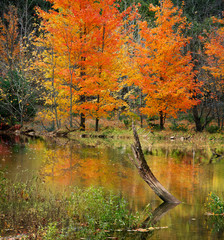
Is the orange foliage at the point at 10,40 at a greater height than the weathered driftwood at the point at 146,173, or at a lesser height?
greater

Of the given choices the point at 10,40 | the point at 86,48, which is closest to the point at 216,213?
the point at 86,48

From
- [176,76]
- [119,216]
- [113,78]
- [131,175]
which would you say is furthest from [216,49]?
[119,216]

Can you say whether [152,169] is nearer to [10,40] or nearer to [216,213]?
[216,213]

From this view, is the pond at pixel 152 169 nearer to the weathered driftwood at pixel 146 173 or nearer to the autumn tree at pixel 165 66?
the weathered driftwood at pixel 146 173

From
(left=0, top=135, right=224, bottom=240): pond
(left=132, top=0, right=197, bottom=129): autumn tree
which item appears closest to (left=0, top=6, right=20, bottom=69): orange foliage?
(left=132, top=0, right=197, bottom=129): autumn tree

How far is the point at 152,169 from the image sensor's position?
41.9ft

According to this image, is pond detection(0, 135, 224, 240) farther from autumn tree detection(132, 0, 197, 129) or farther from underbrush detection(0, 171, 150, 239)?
autumn tree detection(132, 0, 197, 129)

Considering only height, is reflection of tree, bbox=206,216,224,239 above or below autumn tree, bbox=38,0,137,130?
below

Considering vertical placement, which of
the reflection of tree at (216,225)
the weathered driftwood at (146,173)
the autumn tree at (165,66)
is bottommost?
the reflection of tree at (216,225)

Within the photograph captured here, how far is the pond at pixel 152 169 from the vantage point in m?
7.01

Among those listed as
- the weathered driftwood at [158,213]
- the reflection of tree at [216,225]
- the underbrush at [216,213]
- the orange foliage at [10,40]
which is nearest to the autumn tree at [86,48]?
the orange foliage at [10,40]

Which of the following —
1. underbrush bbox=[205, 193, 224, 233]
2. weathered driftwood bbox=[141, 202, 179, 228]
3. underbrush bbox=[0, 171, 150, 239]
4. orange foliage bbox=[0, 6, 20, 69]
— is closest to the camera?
underbrush bbox=[0, 171, 150, 239]

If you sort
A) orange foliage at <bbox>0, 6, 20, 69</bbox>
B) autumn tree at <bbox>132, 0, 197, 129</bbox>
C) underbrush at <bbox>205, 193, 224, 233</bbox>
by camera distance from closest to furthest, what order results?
underbrush at <bbox>205, 193, 224, 233</bbox> → autumn tree at <bbox>132, 0, 197, 129</bbox> → orange foliage at <bbox>0, 6, 20, 69</bbox>

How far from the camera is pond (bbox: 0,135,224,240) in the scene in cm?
701
